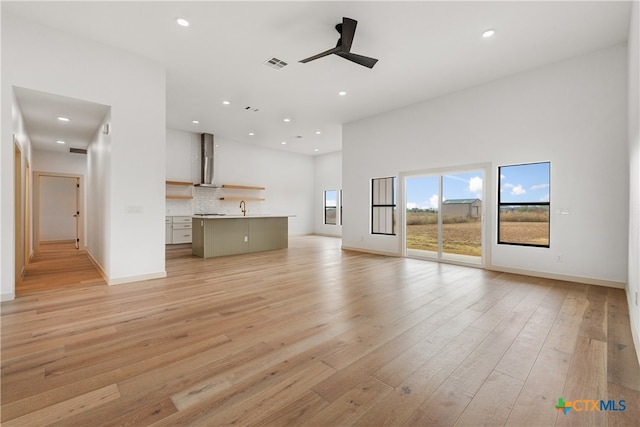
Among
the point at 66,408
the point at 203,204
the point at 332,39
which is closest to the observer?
the point at 66,408

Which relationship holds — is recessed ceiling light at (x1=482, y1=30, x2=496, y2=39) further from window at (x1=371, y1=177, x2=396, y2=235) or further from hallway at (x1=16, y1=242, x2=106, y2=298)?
hallway at (x1=16, y1=242, x2=106, y2=298)

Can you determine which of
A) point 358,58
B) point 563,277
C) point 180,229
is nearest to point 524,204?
point 563,277

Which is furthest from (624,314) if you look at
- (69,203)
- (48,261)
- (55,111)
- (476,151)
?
(69,203)

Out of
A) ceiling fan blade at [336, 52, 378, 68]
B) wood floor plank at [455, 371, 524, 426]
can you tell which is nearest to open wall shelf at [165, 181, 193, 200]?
ceiling fan blade at [336, 52, 378, 68]

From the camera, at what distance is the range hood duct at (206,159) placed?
8.57 metres

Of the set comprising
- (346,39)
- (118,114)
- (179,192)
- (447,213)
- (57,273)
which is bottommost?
(57,273)

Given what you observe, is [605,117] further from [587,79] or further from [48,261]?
[48,261]

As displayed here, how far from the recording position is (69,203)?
913 cm

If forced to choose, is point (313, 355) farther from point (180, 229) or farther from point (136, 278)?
point (180, 229)

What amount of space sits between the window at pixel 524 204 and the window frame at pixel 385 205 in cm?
220

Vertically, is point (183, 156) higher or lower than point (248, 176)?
higher

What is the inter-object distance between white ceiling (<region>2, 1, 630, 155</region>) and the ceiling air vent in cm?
9

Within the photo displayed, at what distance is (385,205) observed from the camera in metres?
6.77

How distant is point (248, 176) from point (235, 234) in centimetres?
375
